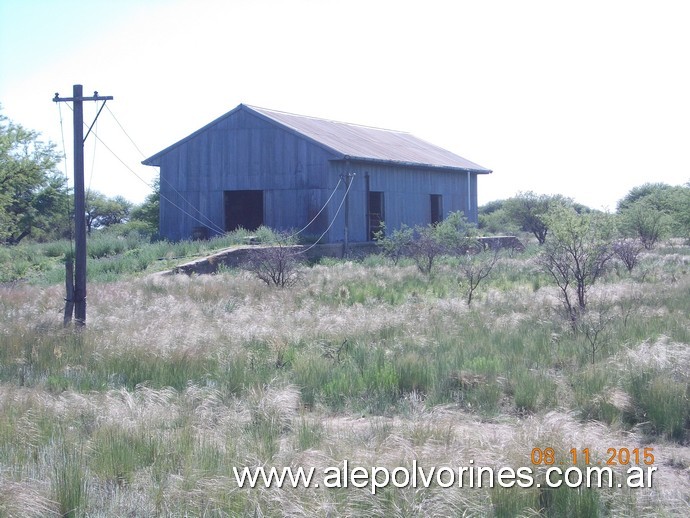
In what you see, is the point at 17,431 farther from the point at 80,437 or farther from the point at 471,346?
the point at 471,346

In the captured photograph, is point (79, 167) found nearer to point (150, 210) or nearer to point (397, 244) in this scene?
point (397, 244)

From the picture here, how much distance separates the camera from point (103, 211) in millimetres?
65688

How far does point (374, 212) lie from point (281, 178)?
16.1 feet

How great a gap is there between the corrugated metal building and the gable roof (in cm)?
10

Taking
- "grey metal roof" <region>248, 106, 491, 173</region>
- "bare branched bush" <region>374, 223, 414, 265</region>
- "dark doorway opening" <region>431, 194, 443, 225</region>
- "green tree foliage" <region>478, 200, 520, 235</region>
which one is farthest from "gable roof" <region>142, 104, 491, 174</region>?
"green tree foliage" <region>478, 200, 520, 235</region>

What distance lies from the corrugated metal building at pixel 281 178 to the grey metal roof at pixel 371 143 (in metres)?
0.13

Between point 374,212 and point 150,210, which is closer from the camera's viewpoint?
point 374,212

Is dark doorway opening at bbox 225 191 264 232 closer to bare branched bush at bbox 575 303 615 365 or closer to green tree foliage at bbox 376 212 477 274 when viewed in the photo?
green tree foliage at bbox 376 212 477 274

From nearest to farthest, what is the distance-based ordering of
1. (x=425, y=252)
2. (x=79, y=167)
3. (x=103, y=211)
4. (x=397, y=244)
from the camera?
(x=79, y=167), (x=425, y=252), (x=397, y=244), (x=103, y=211)

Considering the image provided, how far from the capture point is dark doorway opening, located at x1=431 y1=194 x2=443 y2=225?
3850 cm

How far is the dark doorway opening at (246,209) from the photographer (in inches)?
1411

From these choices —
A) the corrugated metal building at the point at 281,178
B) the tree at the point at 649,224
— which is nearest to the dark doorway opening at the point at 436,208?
the corrugated metal building at the point at 281,178

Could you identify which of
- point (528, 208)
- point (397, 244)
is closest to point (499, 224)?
point (528, 208)

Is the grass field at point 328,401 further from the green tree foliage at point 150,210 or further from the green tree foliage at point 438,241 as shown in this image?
the green tree foliage at point 150,210
